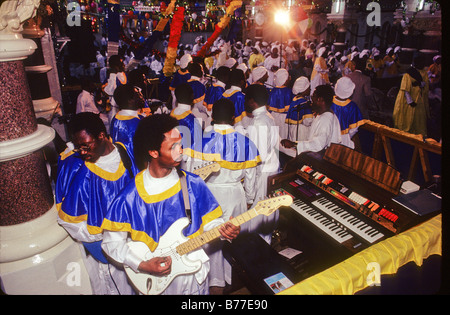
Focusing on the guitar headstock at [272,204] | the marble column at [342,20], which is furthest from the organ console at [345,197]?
the marble column at [342,20]

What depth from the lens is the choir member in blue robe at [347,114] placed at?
559 cm

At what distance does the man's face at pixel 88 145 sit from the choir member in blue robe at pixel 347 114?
437 centimetres

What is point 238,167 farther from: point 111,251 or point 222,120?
point 111,251

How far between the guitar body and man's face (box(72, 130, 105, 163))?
3.18 feet

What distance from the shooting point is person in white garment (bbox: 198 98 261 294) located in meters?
3.76

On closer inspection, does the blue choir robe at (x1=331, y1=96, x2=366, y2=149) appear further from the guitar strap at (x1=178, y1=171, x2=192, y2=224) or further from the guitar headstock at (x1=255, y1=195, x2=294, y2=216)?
the guitar strap at (x1=178, y1=171, x2=192, y2=224)

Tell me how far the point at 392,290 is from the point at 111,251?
2.79 meters

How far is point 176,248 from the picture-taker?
8.30 feet

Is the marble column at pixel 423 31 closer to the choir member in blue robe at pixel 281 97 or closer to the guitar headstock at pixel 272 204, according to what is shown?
the choir member in blue robe at pixel 281 97

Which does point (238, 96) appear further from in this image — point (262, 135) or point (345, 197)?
point (345, 197)

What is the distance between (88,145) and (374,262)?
109 inches

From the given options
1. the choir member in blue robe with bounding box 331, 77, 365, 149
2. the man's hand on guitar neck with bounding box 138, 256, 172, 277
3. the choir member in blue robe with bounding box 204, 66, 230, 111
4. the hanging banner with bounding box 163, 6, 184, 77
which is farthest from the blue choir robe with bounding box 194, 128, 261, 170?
the hanging banner with bounding box 163, 6, 184, 77

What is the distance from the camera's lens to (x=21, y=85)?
2.67m

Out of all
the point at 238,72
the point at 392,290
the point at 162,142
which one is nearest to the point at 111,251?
the point at 162,142
